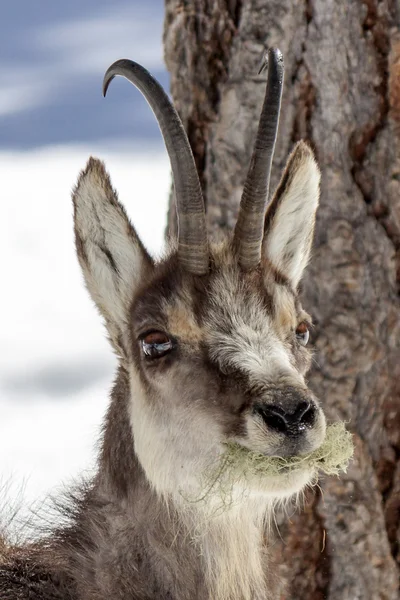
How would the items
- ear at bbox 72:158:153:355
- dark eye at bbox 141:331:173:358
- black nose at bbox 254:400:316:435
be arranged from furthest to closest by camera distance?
ear at bbox 72:158:153:355
dark eye at bbox 141:331:173:358
black nose at bbox 254:400:316:435

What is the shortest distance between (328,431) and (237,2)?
3.40 metres

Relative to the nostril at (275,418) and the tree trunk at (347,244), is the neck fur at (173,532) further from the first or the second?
the tree trunk at (347,244)

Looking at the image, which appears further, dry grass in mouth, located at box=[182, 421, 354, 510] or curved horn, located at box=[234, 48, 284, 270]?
curved horn, located at box=[234, 48, 284, 270]

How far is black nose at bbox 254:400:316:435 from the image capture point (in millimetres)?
4535

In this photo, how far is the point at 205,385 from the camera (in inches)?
193

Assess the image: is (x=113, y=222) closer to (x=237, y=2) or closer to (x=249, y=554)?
(x=249, y=554)

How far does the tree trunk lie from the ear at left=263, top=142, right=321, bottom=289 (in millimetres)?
1029

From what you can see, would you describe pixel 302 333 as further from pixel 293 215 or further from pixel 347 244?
pixel 347 244

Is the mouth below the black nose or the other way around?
below

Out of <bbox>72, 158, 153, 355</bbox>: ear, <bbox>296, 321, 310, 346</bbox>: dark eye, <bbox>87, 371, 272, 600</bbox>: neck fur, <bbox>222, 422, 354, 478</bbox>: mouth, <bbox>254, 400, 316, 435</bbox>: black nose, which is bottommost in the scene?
<bbox>87, 371, 272, 600</bbox>: neck fur

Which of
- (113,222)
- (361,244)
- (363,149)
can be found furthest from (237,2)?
(113,222)

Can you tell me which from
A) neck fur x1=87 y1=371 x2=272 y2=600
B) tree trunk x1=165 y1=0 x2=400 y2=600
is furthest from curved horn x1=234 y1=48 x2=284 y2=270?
tree trunk x1=165 y1=0 x2=400 y2=600

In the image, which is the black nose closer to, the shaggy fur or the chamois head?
the chamois head

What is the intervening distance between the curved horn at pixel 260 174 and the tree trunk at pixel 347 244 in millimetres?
1644
